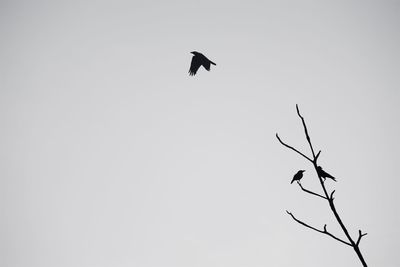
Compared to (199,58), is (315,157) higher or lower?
lower

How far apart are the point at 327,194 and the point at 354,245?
0.83 feet

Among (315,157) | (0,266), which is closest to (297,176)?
(315,157)

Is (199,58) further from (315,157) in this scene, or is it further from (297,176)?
(315,157)

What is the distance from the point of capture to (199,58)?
7059 millimetres

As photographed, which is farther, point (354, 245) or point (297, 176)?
point (297, 176)

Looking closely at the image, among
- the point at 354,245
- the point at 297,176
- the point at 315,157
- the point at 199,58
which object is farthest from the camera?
the point at 199,58

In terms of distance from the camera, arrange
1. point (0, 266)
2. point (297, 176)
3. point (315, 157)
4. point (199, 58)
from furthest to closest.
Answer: point (0, 266) → point (199, 58) → point (297, 176) → point (315, 157)

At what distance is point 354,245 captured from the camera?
1.37m

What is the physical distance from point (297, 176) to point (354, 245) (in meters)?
0.80

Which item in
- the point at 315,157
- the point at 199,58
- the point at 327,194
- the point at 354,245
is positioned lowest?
the point at 354,245

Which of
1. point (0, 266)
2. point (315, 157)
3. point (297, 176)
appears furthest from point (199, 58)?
point (0, 266)

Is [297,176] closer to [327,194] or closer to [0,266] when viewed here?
[327,194]

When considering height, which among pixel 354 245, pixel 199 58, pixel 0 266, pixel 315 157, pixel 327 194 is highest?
pixel 199 58

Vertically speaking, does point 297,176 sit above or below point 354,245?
above
